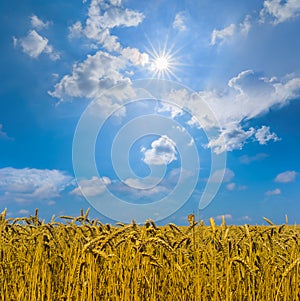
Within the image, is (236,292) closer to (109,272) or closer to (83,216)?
(109,272)

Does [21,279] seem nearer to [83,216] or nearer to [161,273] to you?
[83,216]

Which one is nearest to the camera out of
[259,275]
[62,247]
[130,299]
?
[130,299]

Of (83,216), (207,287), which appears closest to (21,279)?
(83,216)

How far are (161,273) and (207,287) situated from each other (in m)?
0.38

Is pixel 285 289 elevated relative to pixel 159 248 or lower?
lower

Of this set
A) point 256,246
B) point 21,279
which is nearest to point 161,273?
point 256,246

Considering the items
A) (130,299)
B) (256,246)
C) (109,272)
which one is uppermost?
(256,246)

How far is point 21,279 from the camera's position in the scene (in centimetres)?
329

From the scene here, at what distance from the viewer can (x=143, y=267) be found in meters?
2.86

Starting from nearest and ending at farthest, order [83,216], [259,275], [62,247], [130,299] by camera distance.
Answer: [130,299]
[259,275]
[83,216]
[62,247]

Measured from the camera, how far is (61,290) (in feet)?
10.6

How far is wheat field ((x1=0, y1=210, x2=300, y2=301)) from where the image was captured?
2602 mm

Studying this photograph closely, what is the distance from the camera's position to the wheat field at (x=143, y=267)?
2.60 metres

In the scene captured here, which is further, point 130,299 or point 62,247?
point 62,247
